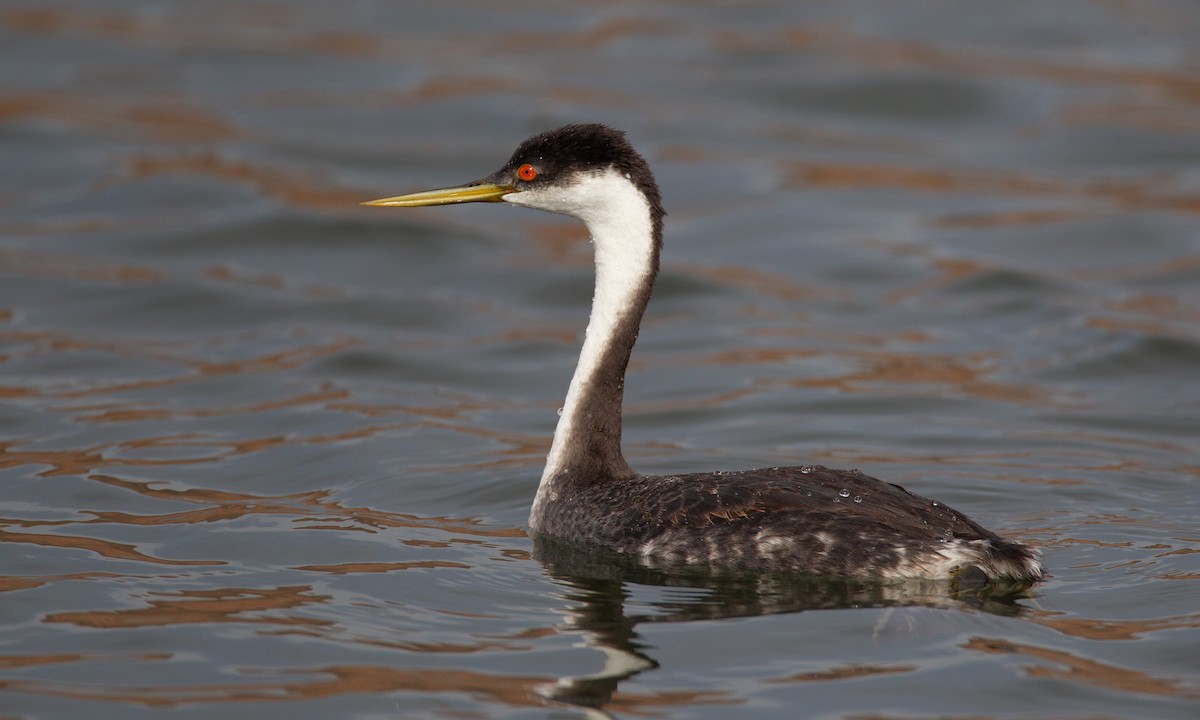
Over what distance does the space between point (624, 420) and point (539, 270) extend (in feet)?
13.6

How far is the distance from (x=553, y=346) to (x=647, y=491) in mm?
5417

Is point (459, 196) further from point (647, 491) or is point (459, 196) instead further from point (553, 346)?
point (553, 346)

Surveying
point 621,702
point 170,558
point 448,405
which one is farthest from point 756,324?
point 621,702

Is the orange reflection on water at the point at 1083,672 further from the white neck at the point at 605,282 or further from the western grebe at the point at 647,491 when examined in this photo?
the white neck at the point at 605,282

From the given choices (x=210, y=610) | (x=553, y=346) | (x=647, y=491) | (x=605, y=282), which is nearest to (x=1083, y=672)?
(x=647, y=491)

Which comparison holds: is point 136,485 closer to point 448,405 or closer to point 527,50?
point 448,405

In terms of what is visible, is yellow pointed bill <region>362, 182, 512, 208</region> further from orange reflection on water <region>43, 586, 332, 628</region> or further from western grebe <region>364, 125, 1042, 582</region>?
orange reflection on water <region>43, 586, 332, 628</region>

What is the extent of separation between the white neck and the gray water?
0.55 meters

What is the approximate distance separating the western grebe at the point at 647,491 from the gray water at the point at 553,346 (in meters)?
0.16

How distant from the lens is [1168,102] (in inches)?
765

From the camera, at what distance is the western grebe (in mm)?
7344

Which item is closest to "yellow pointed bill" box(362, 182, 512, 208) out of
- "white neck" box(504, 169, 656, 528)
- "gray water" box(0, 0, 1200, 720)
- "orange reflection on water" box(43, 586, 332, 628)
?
"white neck" box(504, 169, 656, 528)

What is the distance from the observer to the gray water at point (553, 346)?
690cm

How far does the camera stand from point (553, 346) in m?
13.3
